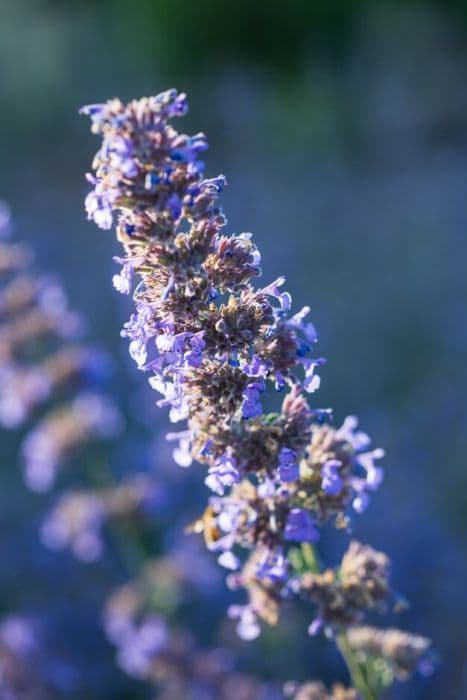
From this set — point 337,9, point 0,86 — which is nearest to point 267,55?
point 337,9

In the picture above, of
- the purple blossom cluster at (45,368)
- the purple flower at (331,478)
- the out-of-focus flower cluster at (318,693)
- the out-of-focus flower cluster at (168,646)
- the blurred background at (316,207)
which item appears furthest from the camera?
the blurred background at (316,207)

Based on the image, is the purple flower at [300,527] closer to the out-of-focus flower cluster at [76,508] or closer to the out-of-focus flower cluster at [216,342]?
the out-of-focus flower cluster at [216,342]

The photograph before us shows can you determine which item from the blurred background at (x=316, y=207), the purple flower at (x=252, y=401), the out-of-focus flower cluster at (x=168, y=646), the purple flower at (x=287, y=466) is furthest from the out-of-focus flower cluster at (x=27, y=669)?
the purple flower at (x=252, y=401)

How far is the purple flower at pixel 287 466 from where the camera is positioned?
1.84 m

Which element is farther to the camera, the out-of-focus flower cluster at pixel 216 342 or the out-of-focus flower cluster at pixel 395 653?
the out-of-focus flower cluster at pixel 395 653

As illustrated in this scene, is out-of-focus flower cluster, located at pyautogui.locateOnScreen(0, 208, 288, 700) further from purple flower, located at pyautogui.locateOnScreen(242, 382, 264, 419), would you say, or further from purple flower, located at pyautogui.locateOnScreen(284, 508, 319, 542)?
purple flower, located at pyautogui.locateOnScreen(242, 382, 264, 419)

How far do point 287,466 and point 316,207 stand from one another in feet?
28.2

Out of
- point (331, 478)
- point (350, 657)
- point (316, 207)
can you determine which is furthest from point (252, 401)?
point (316, 207)

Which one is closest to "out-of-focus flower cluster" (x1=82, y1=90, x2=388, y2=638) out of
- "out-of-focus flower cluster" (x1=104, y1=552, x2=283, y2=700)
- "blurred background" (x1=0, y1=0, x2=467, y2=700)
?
"out-of-focus flower cluster" (x1=104, y1=552, x2=283, y2=700)

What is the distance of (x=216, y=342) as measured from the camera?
5.98 feet

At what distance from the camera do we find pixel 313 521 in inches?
77.6

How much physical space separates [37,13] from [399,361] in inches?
381

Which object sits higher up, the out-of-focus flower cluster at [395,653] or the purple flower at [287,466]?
the out-of-focus flower cluster at [395,653]

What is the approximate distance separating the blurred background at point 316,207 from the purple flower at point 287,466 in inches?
108
